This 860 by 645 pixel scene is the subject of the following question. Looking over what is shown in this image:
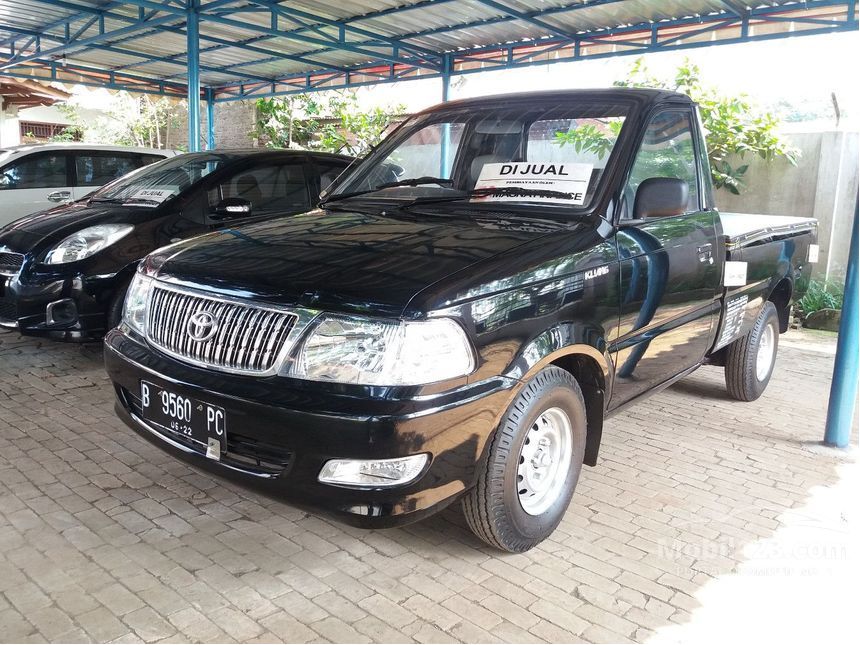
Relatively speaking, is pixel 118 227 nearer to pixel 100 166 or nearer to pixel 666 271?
pixel 666 271

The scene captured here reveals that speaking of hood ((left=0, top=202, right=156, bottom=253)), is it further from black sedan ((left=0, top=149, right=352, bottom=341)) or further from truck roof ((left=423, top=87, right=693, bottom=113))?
truck roof ((left=423, top=87, right=693, bottom=113))

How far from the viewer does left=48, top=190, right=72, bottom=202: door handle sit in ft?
28.2

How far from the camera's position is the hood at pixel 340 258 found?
8.09ft

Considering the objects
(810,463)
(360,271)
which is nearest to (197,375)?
(360,271)

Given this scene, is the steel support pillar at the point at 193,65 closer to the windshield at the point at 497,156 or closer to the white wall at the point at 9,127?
the windshield at the point at 497,156

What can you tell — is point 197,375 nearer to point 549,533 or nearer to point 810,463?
point 549,533

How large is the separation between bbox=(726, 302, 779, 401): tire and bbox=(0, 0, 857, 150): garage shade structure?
4.84 meters

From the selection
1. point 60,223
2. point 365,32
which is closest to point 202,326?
point 60,223

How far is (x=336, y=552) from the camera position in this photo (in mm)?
3014

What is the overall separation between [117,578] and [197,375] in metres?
0.86

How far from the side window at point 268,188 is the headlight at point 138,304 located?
104 inches

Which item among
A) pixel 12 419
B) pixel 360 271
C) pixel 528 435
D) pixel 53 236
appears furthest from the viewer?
pixel 53 236

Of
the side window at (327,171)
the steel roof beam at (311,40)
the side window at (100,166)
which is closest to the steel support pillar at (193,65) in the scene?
the steel roof beam at (311,40)

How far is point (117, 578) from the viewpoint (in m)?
2.74
